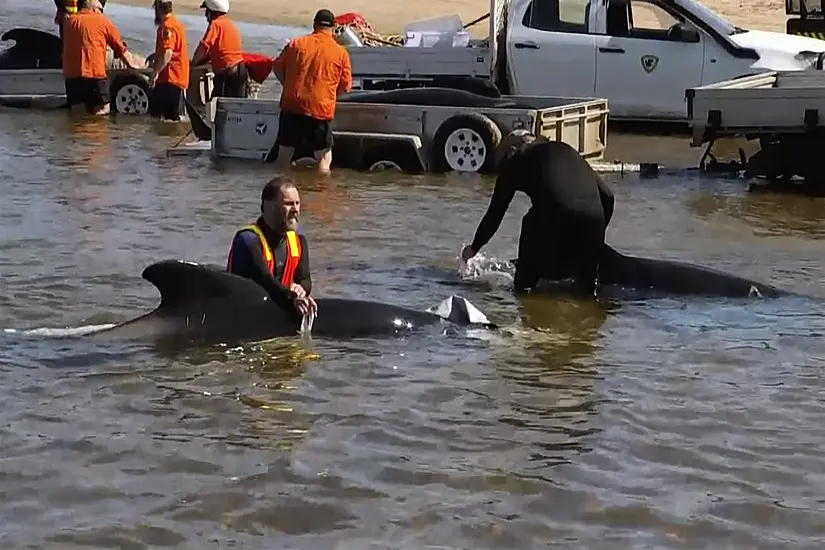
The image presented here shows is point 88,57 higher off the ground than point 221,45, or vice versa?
point 221,45

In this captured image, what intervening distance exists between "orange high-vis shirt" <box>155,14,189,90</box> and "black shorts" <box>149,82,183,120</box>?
7cm

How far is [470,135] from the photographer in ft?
49.4

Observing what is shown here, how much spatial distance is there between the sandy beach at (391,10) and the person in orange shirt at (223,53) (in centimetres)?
1654

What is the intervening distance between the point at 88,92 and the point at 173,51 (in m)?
1.79

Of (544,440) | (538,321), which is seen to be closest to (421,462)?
(544,440)

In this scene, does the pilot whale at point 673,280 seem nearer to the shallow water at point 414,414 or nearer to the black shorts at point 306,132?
the shallow water at point 414,414

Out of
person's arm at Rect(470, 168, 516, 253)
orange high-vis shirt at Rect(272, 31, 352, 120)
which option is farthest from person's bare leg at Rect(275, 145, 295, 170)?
person's arm at Rect(470, 168, 516, 253)

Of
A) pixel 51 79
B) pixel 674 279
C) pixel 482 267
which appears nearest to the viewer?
pixel 674 279

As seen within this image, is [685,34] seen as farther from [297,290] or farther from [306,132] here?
[297,290]

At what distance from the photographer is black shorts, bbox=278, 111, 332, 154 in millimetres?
14984

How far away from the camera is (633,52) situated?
1780 centimetres

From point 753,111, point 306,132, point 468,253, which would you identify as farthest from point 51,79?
point 468,253

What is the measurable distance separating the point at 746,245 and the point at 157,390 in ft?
19.9

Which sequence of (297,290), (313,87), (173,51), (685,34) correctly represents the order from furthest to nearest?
(173,51), (685,34), (313,87), (297,290)
